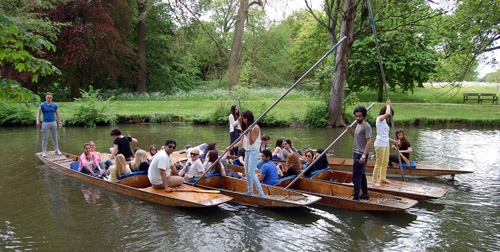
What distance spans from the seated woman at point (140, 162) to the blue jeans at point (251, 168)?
2.14 metres

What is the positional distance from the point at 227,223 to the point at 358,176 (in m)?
2.18

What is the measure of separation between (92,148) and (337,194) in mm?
5068

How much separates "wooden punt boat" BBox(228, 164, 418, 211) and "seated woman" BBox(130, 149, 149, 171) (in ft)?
8.29

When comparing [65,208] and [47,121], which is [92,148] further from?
[47,121]

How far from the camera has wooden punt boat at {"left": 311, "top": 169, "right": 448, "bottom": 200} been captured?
7.11 meters

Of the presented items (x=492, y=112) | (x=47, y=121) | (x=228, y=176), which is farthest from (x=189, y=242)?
(x=492, y=112)

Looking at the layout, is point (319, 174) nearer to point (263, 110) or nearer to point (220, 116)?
point (263, 110)

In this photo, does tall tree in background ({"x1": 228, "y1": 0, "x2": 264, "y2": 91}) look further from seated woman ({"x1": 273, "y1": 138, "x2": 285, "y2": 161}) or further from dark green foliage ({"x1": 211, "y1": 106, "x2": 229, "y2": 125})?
seated woman ({"x1": 273, "y1": 138, "x2": 285, "y2": 161})

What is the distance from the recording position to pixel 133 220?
6.66 meters

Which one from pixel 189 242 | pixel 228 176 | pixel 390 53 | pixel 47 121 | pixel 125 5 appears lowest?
pixel 189 242

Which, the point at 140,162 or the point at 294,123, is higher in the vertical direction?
the point at 294,123

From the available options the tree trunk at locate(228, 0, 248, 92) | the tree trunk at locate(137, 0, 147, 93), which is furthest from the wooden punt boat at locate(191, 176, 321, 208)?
the tree trunk at locate(137, 0, 147, 93)

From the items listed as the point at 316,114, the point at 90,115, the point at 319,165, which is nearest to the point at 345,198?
the point at 319,165

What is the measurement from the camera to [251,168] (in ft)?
22.4
